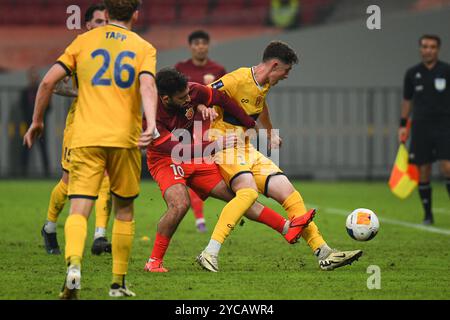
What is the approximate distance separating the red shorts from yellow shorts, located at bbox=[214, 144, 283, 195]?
0.10m

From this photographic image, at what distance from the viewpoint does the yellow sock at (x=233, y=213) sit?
8.07 m

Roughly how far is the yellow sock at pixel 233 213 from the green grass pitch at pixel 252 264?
31cm

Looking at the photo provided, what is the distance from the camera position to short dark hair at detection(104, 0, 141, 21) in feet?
20.9

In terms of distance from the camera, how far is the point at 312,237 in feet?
27.0

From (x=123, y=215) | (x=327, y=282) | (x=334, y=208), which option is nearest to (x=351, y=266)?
(x=327, y=282)

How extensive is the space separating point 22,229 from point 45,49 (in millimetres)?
9901

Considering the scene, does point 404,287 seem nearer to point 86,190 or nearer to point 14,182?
point 86,190

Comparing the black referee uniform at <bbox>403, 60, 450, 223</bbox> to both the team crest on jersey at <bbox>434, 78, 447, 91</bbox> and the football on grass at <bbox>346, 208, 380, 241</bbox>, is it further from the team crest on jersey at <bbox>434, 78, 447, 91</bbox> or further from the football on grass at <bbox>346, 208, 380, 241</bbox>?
the football on grass at <bbox>346, 208, 380, 241</bbox>

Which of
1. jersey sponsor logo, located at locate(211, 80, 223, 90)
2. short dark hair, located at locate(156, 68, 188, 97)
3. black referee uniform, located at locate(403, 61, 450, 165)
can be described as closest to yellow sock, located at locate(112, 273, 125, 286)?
short dark hair, located at locate(156, 68, 188, 97)

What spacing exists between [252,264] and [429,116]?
5201 millimetres

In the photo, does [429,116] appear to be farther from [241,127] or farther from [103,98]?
[103,98]

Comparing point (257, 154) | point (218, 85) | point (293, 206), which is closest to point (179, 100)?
point (218, 85)

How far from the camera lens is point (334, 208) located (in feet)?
48.9

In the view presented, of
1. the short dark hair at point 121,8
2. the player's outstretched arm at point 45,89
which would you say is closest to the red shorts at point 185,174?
the player's outstretched arm at point 45,89
